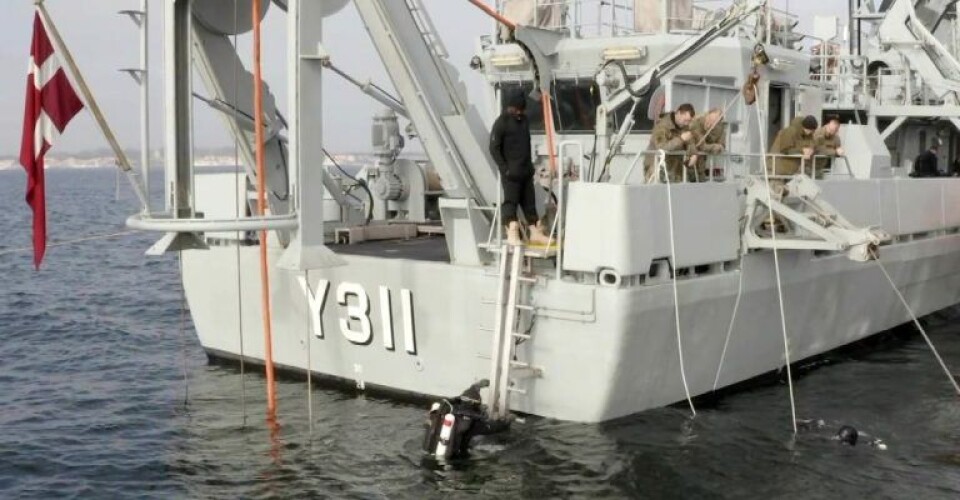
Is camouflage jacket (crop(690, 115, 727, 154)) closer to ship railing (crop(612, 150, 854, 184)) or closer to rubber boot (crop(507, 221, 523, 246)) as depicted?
ship railing (crop(612, 150, 854, 184))

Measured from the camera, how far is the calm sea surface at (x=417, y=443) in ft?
31.9

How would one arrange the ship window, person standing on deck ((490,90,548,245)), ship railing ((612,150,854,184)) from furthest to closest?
1. the ship window
2. person standing on deck ((490,90,548,245))
3. ship railing ((612,150,854,184))

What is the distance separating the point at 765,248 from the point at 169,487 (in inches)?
266

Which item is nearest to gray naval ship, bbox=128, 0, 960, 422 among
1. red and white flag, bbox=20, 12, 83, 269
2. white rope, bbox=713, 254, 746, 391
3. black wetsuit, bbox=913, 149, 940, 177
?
white rope, bbox=713, 254, 746, 391

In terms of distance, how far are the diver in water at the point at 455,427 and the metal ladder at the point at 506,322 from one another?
24 cm

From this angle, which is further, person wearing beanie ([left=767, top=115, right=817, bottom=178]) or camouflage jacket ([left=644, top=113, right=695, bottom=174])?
person wearing beanie ([left=767, top=115, right=817, bottom=178])

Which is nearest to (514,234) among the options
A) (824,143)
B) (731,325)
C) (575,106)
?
(731,325)

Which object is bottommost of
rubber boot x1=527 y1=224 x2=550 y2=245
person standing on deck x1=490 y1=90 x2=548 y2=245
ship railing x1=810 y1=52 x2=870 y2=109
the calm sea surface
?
the calm sea surface

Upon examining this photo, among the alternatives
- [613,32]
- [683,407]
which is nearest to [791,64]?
[613,32]

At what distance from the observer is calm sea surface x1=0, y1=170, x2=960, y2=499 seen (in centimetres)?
973

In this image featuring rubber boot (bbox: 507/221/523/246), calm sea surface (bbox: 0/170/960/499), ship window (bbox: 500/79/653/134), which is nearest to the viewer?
calm sea surface (bbox: 0/170/960/499)

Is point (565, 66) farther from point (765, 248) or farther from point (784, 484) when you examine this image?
point (784, 484)

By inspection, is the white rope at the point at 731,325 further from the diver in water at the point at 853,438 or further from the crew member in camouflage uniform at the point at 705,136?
the diver in water at the point at 853,438

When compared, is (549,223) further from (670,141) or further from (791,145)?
(791,145)
